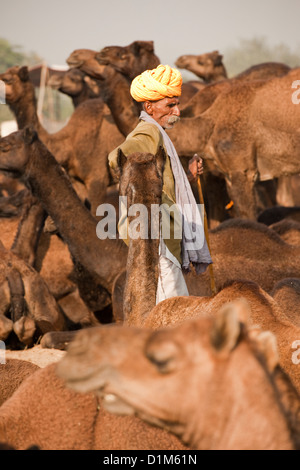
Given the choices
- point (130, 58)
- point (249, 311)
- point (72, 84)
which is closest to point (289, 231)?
point (130, 58)

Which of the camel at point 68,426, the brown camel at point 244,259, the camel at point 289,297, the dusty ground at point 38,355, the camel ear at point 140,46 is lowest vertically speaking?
the dusty ground at point 38,355

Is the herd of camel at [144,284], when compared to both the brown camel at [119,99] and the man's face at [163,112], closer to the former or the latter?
the brown camel at [119,99]

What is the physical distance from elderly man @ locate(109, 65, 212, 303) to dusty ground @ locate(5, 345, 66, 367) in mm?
1786

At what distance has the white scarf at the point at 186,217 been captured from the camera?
4.72 metres

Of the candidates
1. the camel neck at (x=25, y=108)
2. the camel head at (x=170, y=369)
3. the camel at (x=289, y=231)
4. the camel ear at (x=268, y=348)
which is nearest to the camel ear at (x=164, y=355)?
the camel head at (x=170, y=369)

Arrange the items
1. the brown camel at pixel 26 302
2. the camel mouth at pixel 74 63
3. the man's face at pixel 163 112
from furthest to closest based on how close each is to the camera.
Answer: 1. the camel mouth at pixel 74 63
2. the brown camel at pixel 26 302
3. the man's face at pixel 163 112

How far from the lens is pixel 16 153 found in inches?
303

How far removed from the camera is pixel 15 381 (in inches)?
153

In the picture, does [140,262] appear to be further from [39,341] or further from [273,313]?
[39,341]

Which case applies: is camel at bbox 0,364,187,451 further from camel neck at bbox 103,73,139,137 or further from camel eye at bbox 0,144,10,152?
camel neck at bbox 103,73,139,137
